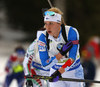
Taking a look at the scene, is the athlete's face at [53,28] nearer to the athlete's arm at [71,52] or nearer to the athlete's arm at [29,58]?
the athlete's arm at [71,52]

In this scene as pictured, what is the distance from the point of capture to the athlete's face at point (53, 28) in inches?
139

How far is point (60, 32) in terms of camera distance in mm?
3613

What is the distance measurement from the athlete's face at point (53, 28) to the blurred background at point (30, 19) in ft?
46.7

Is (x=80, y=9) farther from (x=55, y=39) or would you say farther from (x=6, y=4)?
(x=55, y=39)

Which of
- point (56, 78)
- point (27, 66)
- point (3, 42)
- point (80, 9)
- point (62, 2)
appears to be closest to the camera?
point (56, 78)

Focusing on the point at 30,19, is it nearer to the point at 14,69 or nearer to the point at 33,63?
the point at 14,69

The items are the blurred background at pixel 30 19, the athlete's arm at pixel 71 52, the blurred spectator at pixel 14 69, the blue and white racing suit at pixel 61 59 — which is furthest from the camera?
the blurred background at pixel 30 19

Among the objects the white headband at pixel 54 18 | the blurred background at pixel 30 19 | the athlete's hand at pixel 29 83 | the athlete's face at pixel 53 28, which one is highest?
the blurred background at pixel 30 19

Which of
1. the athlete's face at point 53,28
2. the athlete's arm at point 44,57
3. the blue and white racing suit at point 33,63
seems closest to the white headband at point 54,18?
the athlete's face at point 53,28

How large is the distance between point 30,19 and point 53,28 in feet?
70.8

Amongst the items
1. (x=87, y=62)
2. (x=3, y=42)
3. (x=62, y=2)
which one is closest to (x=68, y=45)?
(x=87, y=62)

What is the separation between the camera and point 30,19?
25.0 metres

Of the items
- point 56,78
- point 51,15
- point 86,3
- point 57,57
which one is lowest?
point 56,78

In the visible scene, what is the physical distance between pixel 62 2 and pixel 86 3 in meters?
5.04
